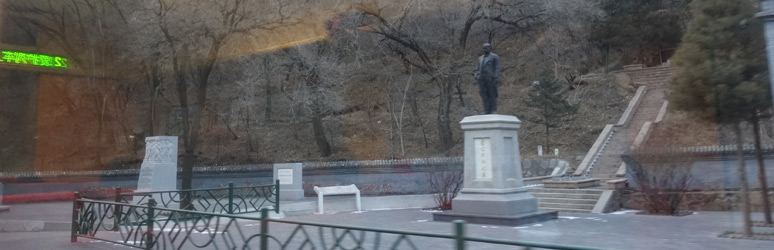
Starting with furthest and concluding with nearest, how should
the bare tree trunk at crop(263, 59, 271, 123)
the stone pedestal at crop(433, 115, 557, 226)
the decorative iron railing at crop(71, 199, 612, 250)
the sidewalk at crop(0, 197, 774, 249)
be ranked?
the bare tree trunk at crop(263, 59, 271, 123) < the stone pedestal at crop(433, 115, 557, 226) < the sidewalk at crop(0, 197, 774, 249) < the decorative iron railing at crop(71, 199, 612, 250)

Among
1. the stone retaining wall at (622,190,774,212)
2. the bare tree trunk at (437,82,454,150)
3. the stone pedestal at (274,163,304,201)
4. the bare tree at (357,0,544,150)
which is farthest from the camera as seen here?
the bare tree trunk at (437,82,454,150)

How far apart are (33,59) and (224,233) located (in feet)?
38.1

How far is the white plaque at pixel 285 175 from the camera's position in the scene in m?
19.0

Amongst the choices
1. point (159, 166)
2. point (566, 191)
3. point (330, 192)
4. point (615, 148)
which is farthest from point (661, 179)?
point (159, 166)

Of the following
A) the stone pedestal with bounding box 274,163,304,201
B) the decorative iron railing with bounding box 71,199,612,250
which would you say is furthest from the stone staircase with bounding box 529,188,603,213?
the decorative iron railing with bounding box 71,199,612,250

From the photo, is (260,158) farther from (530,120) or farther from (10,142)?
(530,120)

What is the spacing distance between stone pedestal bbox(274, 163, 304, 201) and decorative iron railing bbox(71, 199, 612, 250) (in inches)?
286

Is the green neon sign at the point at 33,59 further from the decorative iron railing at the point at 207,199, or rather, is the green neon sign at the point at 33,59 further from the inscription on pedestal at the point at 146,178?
the decorative iron railing at the point at 207,199

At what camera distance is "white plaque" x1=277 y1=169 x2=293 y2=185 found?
1905 centimetres

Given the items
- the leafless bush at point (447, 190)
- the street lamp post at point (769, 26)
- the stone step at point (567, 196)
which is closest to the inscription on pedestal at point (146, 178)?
the leafless bush at point (447, 190)

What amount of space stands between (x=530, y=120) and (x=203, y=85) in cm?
1847

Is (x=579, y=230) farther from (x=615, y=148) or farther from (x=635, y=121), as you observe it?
(x=635, y=121)

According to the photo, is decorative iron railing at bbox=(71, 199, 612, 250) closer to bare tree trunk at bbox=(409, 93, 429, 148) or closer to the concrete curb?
the concrete curb

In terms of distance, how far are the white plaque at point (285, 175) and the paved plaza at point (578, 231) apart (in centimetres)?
325
